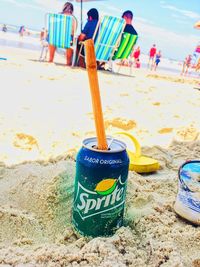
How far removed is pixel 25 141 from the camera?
2.62 meters

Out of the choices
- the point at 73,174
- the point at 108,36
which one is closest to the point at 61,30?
the point at 108,36

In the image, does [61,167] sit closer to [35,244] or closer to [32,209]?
[32,209]

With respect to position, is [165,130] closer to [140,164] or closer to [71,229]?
[140,164]

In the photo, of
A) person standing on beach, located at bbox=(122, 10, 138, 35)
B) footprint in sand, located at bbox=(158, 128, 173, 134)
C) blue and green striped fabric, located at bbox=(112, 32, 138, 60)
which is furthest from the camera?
person standing on beach, located at bbox=(122, 10, 138, 35)

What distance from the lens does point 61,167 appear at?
5.83 feet

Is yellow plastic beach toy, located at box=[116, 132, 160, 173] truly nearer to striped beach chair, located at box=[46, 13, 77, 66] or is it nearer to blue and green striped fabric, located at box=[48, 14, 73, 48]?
striped beach chair, located at box=[46, 13, 77, 66]

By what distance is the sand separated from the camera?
118 cm

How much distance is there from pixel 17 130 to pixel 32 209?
1340mm

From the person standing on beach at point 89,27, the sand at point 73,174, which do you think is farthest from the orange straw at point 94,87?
the person standing on beach at point 89,27

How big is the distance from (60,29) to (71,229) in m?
6.12

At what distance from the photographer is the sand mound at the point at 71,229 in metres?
1.12

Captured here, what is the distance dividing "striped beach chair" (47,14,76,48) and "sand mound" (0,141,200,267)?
5.46 meters

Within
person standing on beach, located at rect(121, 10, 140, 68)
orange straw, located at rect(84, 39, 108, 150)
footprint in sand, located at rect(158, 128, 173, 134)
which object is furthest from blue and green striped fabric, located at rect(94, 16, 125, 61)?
orange straw, located at rect(84, 39, 108, 150)

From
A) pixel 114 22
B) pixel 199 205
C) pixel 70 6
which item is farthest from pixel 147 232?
pixel 70 6
